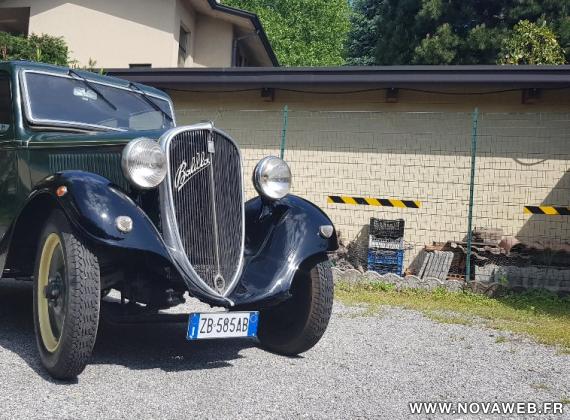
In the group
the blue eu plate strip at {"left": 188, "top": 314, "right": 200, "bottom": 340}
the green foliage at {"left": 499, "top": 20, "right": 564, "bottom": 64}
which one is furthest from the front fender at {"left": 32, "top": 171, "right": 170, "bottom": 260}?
the green foliage at {"left": 499, "top": 20, "right": 564, "bottom": 64}

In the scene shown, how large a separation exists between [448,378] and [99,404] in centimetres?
235

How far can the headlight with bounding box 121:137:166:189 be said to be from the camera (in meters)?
4.12

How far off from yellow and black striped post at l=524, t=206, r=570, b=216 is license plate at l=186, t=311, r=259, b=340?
6.23 metres

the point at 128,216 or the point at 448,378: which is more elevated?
the point at 128,216

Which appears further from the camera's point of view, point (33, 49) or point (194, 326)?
point (33, 49)

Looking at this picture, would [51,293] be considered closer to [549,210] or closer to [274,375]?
[274,375]

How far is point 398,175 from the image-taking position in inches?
411

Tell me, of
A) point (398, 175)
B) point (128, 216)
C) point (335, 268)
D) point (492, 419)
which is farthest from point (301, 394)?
point (398, 175)

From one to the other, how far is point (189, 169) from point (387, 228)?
634 centimetres

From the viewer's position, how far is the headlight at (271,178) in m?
4.91

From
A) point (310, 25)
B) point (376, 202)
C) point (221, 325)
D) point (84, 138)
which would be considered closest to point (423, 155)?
point (376, 202)

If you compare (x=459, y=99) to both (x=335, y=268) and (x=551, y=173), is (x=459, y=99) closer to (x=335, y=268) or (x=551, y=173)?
(x=551, y=173)

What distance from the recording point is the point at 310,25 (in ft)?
124

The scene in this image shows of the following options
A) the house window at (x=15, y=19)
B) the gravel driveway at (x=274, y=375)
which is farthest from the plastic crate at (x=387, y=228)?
the house window at (x=15, y=19)
